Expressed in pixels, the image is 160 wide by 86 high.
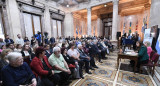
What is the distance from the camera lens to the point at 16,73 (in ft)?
4.00

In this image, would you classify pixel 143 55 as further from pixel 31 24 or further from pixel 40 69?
pixel 31 24

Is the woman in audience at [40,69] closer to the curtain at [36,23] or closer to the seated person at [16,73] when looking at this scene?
the seated person at [16,73]

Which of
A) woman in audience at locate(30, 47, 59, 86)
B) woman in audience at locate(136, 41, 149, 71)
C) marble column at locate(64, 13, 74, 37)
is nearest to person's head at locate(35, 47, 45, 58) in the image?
woman in audience at locate(30, 47, 59, 86)

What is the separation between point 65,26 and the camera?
11.6 metres

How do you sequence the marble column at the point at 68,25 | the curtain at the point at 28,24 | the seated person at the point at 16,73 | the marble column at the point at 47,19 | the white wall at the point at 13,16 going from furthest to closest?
the marble column at the point at 68,25, the marble column at the point at 47,19, the curtain at the point at 28,24, the white wall at the point at 13,16, the seated person at the point at 16,73

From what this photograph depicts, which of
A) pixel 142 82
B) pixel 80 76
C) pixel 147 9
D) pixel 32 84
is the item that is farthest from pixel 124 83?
pixel 147 9

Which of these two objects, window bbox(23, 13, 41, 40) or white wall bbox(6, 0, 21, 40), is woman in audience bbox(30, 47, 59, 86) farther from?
window bbox(23, 13, 41, 40)

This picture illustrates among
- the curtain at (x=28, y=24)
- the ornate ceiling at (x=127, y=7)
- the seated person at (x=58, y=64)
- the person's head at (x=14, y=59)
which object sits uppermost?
the ornate ceiling at (x=127, y=7)

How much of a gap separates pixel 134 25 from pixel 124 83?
10.8 m

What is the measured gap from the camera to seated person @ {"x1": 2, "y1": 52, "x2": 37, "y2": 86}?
3.68 ft

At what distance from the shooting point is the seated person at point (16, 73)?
3.68ft

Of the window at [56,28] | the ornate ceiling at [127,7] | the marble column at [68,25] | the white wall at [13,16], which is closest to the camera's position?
the white wall at [13,16]

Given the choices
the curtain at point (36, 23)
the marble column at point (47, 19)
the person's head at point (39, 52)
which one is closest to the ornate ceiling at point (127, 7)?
the marble column at point (47, 19)

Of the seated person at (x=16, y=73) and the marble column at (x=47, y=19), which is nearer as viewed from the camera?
the seated person at (x=16, y=73)
